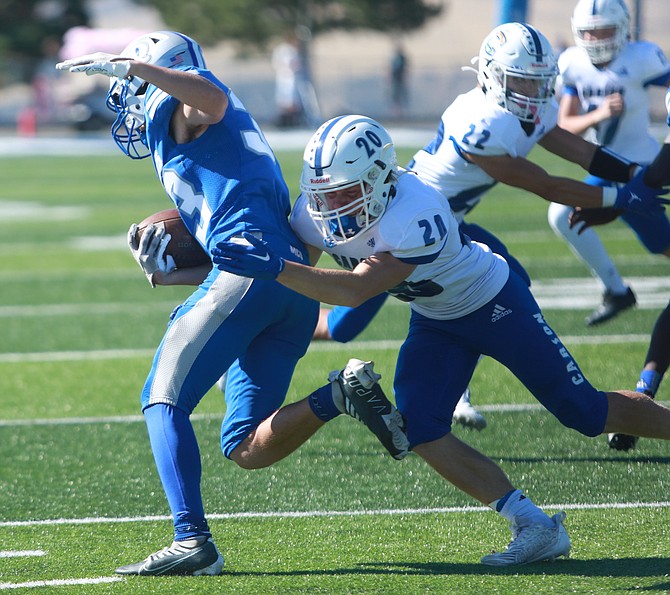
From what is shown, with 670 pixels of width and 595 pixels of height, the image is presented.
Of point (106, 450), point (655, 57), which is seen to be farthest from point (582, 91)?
point (106, 450)

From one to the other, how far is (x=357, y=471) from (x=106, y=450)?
115cm

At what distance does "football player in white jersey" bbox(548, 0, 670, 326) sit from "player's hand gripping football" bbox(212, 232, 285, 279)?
3.01 meters

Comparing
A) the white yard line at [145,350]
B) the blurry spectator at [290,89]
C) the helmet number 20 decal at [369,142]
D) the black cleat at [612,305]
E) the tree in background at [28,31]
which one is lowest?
the tree in background at [28,31]

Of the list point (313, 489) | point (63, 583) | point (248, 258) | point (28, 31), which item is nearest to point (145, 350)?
point (313, 489)

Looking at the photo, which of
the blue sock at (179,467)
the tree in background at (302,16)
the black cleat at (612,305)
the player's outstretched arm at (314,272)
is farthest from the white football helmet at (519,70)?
the tree in background at (302,16)

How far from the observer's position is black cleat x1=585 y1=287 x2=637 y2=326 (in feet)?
22.4

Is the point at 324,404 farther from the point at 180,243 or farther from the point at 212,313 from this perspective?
the point at 180,243

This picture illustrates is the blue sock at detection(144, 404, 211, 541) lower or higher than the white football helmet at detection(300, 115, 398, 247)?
lower

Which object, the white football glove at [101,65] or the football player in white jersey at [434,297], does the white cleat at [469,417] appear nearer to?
the football player in white jersey at [434,297]

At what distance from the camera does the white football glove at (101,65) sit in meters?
3.57

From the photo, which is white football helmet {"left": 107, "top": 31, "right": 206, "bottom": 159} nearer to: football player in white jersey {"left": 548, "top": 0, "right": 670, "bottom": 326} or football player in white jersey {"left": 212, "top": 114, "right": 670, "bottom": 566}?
football player in white jersey {"left": 212, "top": 114, "right": 670, "bottom": 566}

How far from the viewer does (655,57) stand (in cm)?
639

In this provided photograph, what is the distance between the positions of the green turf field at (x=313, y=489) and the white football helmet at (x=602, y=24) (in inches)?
64.4

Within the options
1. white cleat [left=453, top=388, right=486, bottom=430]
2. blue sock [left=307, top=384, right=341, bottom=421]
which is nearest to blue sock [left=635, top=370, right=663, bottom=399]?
white cleat [left=453, top=388, right=486, bottom=430]
